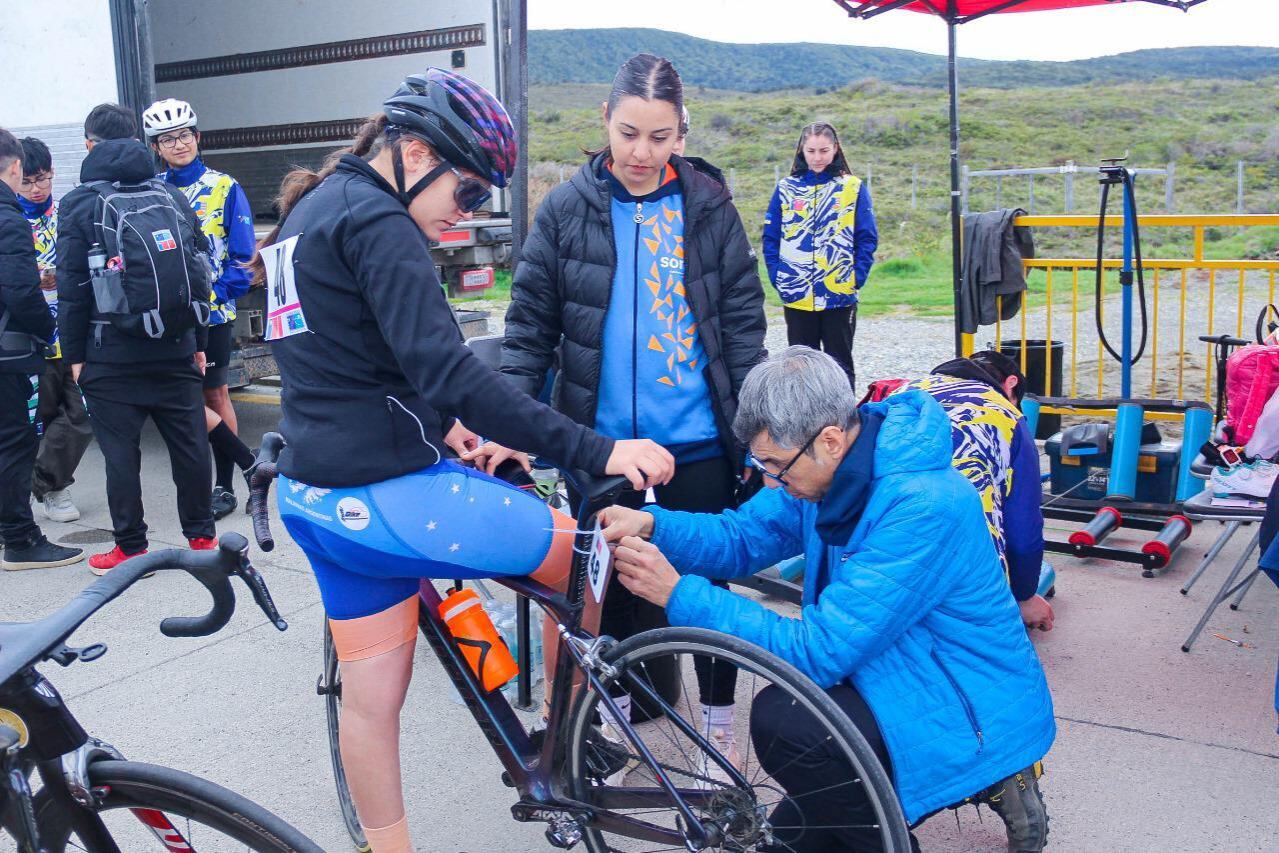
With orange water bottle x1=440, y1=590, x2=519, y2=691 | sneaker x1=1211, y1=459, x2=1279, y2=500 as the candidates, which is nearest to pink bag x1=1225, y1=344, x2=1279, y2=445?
sneaker x1=1211, y1=459, x2=1279, y2=500

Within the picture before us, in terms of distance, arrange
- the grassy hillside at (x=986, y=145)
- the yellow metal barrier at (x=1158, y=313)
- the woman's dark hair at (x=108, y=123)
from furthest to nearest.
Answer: the grassy hillside at (x=986, y=145)
the yellow metal barrier at (x=1158, y=313)
the woman's dark hair at (x=108, y=123)

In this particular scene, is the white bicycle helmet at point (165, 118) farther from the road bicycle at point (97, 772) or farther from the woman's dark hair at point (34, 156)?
the road bicycle at point (97, 772)

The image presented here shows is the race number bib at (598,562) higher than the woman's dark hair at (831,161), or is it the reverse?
the woman's dark hair at (831,161)

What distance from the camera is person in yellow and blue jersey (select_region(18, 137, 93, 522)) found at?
555cm

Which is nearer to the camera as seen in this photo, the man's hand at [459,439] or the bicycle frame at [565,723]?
the bicycle frame at [565,723]

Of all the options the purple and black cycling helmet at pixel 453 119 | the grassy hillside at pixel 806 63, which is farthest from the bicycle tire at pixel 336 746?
the grassy hillside at pixel 806 63

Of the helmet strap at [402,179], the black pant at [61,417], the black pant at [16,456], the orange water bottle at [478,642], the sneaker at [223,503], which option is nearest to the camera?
the helmet strap at [402,179]

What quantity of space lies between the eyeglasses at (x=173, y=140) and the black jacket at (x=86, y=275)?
2.14 feet

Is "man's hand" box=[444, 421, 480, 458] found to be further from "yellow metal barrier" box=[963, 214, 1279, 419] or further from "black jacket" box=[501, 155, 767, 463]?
"yellow metal barrier" box=[963, 214, 1279, 419]

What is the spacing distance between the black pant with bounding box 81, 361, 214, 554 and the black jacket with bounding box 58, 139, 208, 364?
73mm

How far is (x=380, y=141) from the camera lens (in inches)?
89.4

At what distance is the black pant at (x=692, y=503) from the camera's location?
3.14 metres

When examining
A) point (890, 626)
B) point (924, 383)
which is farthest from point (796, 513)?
point (924, 383)

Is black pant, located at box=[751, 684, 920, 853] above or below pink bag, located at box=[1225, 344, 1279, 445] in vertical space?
below
